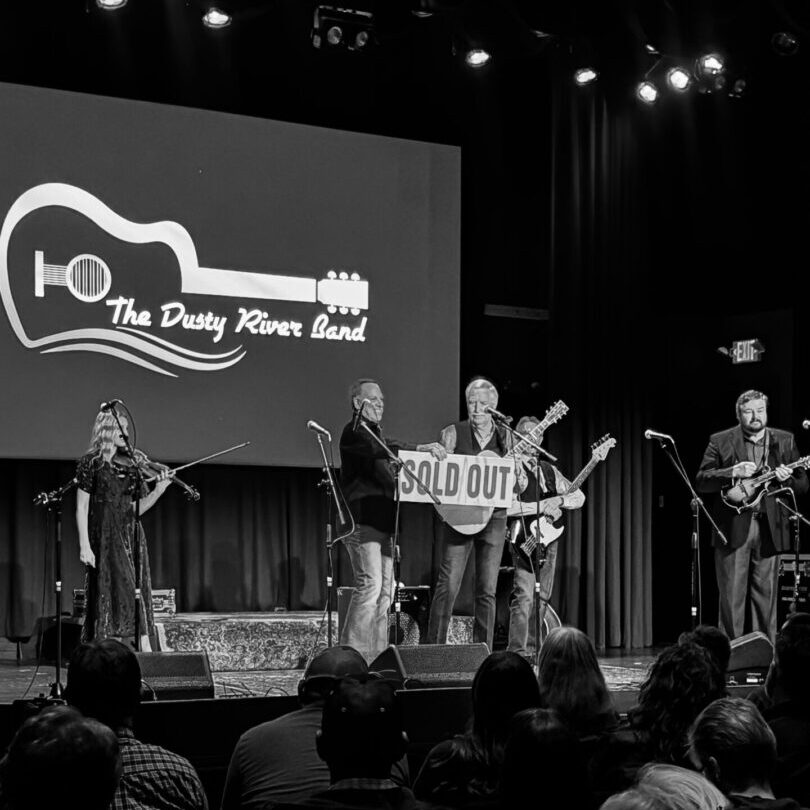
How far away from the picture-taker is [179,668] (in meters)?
5.45

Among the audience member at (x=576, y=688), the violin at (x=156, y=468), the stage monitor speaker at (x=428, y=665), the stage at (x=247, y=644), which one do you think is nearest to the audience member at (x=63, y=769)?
the audience member at (x=576, y=688)

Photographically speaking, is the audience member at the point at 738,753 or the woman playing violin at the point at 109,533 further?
the woman playing violin at the point at 109,533

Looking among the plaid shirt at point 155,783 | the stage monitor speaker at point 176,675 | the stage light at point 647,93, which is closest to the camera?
the plaid shirt at point 155,783

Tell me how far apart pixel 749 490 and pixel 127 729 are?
5.98 meters

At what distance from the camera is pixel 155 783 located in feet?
9.77

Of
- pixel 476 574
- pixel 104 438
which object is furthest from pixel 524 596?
pixel 104 438

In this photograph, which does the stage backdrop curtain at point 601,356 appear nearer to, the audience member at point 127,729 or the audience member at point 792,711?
the audience member at point 792,711

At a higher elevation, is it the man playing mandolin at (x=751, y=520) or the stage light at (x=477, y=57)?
the stage light at (x=477, y=57)

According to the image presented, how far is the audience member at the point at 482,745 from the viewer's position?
3160mm

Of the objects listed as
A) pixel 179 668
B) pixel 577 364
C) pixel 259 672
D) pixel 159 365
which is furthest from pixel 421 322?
pixel 179 668

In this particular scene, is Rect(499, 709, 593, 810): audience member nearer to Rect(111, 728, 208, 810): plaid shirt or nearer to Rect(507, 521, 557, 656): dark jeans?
Rect(111, 728, 208, 810): plaid shirt

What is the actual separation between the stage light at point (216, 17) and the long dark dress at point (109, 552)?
314 centimetres

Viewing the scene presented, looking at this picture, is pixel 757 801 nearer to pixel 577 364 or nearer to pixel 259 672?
pixel 259 672

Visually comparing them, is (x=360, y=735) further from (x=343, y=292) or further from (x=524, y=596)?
(x=343, y=292)
